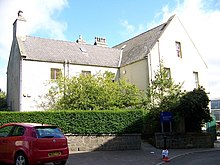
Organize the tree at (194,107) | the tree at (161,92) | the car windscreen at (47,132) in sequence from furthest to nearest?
the tree at (161,92) < the tree at (194,107) < the car windscreen at (47,132)

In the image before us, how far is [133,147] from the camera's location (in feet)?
55.5

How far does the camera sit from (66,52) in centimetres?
2520

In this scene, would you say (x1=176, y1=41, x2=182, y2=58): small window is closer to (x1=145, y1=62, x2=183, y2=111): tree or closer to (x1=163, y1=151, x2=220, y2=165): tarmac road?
(x1=145, y1=62, x2=183, y2=111): tree

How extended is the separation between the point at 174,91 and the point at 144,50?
550 centimetres

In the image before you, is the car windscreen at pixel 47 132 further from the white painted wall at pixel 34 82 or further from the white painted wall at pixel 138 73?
the white painted wall at pixel 138 73

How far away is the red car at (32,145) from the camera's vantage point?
8781 millimetres

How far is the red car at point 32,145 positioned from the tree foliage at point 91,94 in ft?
32.0

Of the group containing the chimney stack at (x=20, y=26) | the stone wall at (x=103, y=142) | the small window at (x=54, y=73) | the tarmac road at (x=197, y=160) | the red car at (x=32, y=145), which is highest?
the chimney stack at (x=20, y=26)

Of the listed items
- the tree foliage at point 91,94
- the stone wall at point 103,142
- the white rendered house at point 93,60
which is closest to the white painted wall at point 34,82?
the white rendered house at point 93,60

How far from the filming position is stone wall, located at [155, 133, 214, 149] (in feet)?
58.7

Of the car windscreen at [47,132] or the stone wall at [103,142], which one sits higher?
the car windscreen at [47,132]

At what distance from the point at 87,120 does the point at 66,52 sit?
35.4 ft

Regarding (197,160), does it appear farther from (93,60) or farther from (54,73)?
(93,60)

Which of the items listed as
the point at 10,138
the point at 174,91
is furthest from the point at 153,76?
the point at 10,138
